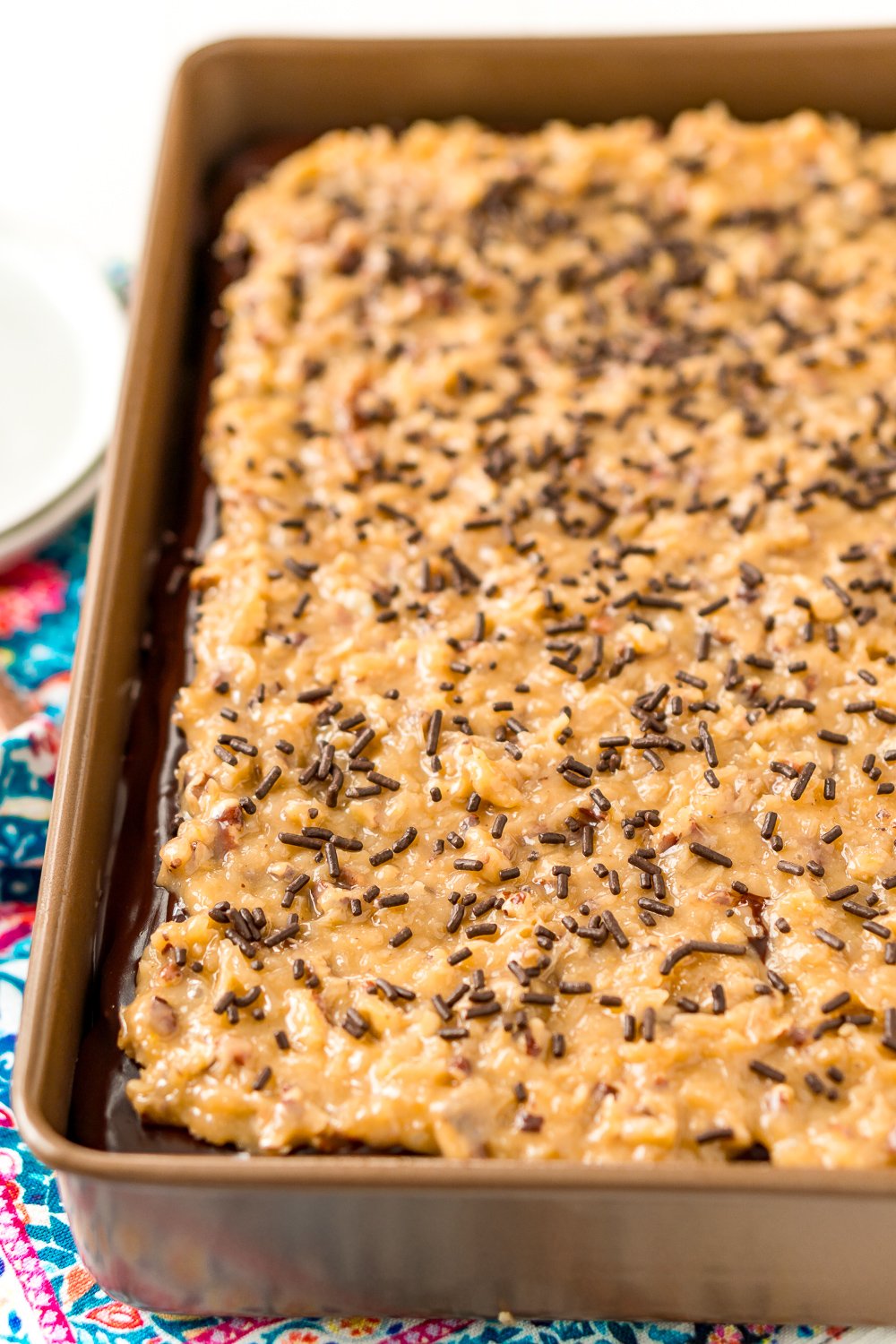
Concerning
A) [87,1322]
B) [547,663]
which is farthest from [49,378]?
[87,1322]

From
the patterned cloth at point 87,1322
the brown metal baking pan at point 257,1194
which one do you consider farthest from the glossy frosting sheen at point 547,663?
the patterned cloth at point 87,1322

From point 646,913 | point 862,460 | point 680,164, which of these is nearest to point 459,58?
point 680,164

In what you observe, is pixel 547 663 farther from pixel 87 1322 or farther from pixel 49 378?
pixel 49 378

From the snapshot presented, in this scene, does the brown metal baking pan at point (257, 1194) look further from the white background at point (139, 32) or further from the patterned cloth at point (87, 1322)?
the white background at point (139, 32)

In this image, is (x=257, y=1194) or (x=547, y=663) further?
(x=547, y=663)

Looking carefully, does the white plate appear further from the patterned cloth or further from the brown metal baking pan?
the patterned cloth

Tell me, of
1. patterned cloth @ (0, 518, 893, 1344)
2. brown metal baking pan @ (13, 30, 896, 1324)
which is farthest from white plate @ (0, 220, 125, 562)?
patterned cloth @ (0, 518, 893, 1344)
